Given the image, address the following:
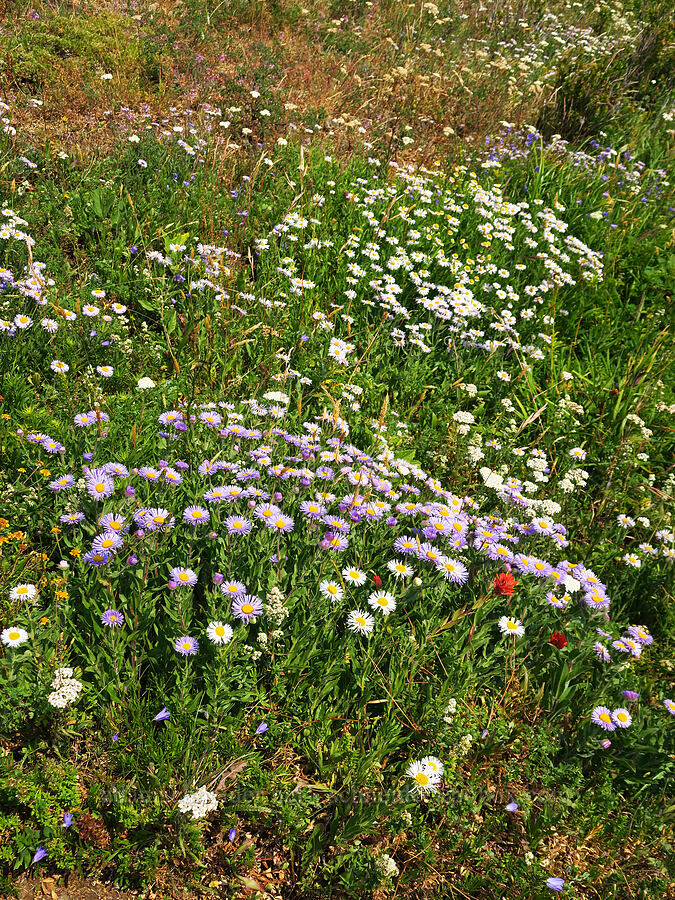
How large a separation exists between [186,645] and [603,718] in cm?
165

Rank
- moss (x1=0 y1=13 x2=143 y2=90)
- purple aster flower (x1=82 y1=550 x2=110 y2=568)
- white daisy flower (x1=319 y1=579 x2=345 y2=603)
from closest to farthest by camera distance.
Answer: purple aster flower (x1=82 y1=550 x2=110 y2=568) < white daisy flower (x1=319 y1=579 x2=345 y2=603) < moss (x1=0 y1=13 x2=143 y2=90)

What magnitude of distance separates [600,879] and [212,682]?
1517 millimetres

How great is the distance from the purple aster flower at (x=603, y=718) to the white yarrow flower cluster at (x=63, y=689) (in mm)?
1904

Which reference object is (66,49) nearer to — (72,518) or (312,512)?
(72,518)

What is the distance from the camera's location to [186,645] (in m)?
1.96

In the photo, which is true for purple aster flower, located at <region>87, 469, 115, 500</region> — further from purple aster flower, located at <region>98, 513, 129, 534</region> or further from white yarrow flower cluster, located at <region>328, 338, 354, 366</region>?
white yarrow flower cluster, located at <region>328, 338, 354, 366</region>

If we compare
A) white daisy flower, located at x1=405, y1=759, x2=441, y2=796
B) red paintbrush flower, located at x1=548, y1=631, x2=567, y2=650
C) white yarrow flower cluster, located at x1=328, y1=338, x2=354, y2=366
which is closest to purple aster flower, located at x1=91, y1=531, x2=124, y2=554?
white daisy flower, located at x1=405, y1=759, x2=441, y2=796

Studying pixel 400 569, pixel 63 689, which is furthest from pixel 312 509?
pixel 63 689

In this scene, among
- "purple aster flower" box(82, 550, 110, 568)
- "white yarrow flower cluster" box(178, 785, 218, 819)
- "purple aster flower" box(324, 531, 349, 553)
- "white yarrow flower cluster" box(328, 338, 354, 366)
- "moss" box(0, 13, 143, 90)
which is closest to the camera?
"white yarrow flower cluster" box(178, 785, 218, 819)

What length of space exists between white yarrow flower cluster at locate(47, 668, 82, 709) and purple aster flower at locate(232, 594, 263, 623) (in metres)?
0.54

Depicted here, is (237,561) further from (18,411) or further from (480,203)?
(480,203)

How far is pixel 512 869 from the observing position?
1.91 meters

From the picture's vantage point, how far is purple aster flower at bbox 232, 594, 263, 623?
2043 mm

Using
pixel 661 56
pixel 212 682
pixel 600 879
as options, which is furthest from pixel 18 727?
pixel 661 56
